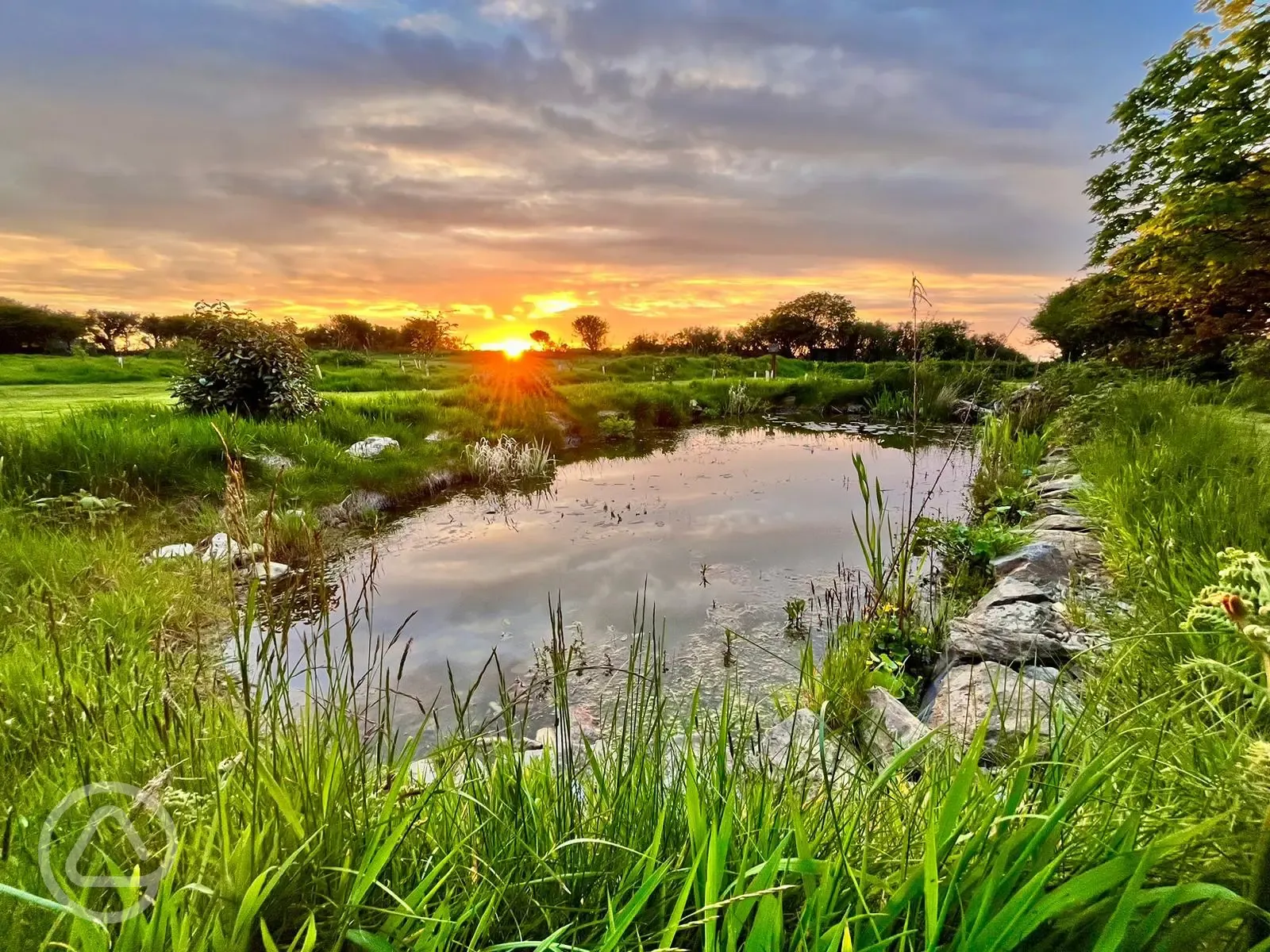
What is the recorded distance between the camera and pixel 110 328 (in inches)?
1040

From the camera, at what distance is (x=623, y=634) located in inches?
159

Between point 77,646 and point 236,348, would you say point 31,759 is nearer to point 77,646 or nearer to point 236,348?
point 77,646

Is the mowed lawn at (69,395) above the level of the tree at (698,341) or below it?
below

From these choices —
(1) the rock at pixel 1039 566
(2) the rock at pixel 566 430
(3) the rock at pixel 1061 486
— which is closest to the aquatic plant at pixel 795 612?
(1) the rock at pixel 1039 566

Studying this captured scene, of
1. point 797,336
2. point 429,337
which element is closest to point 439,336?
point 429,337

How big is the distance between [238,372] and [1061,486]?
9.95 m

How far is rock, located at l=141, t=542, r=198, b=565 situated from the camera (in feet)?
13.6

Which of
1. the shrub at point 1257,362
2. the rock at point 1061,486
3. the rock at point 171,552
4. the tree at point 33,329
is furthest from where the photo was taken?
the tree at point 33,329

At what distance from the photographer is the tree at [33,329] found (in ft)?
71.7

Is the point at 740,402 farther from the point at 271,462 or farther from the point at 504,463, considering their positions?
the point at 271,462

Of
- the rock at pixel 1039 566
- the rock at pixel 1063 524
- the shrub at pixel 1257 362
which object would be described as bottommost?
the rock at pixel 1039 566

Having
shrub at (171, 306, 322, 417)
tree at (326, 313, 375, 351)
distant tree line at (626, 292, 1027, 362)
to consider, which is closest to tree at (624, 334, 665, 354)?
distant tree line at (626, 292, 1027, 362)

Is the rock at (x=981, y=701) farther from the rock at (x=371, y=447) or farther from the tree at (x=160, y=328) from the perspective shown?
the tree at (x=160, y=328)

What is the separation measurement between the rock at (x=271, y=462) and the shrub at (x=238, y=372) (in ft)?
5.53
